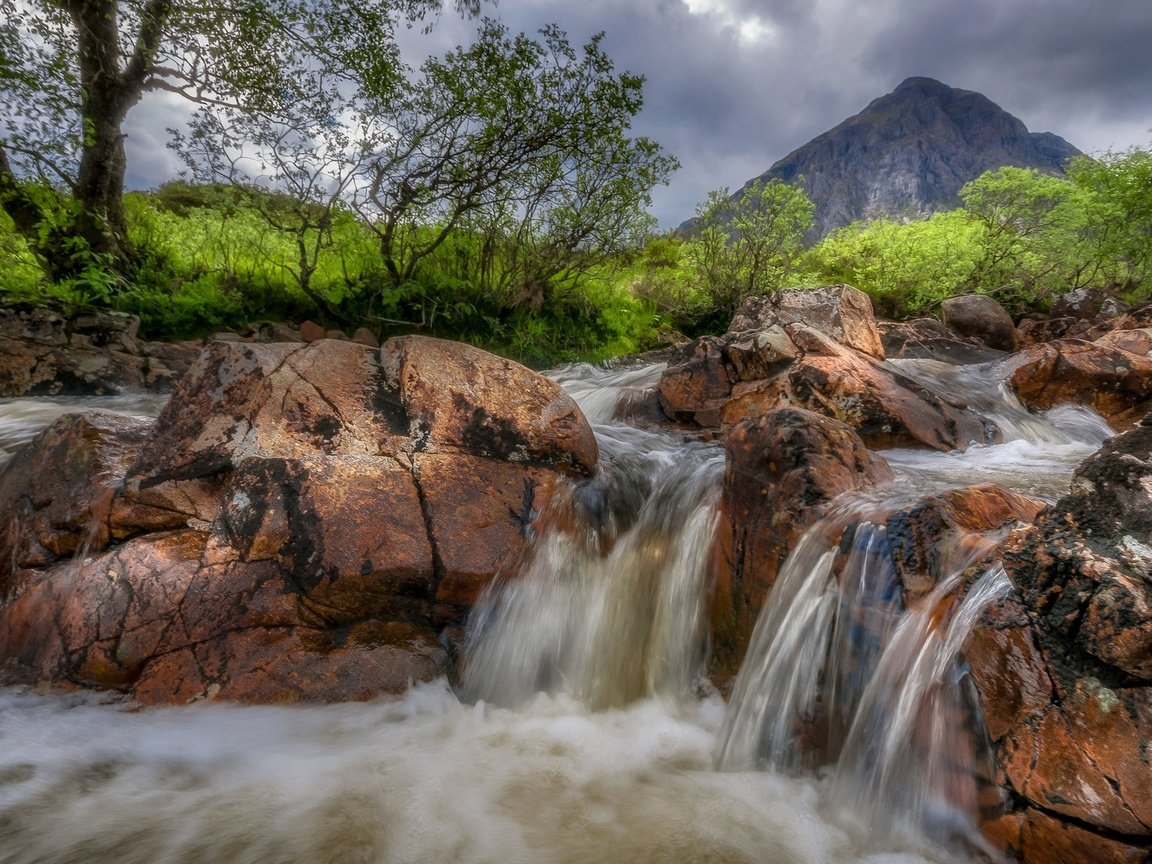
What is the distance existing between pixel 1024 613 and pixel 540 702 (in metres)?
2.60

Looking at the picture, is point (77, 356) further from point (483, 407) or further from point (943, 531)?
point (943, 531)

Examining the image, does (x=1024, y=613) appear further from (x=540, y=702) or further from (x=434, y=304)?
(x=434, y=304)

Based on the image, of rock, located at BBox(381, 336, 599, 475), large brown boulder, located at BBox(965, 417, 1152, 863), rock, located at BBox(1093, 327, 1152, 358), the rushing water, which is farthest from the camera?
rock, located at BBox(1093, 327, 1152, 358)

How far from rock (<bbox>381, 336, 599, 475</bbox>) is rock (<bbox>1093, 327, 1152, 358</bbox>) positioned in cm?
845

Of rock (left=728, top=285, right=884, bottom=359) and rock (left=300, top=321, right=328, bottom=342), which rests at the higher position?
rock (left=728, top=285, right=884, bottom=359)

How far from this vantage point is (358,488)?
3623 mm

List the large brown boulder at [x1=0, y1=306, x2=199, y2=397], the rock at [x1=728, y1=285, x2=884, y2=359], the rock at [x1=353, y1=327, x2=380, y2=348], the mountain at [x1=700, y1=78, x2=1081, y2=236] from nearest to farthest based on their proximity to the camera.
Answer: the large brown boulder at [x1=0, y1=306, x2=199, y2=397] < the rock at [x1=728, y1=285, x2=884, y2=359] < the rock at [x1=353, y1=327, x2=380, y2=348] < the mountain at [x1=700, y1=78, x2=1081, y2=236]

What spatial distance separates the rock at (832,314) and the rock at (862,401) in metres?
1.18

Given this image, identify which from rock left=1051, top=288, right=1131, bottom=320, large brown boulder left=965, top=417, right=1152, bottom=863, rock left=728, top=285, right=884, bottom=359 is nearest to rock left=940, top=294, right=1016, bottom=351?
rock left=1051, top=288, right=1131, bottom=320

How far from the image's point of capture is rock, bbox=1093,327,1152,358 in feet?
25.1

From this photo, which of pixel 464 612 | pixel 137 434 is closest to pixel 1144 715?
pixel 464 612

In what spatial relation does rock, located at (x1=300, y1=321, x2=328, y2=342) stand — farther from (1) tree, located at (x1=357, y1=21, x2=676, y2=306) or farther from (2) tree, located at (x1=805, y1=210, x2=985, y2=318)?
(2) tree, located at (x1=805, y1=210, x2=985, y2=318)

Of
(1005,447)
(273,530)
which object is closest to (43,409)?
(273,530)

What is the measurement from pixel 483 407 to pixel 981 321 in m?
13.9
